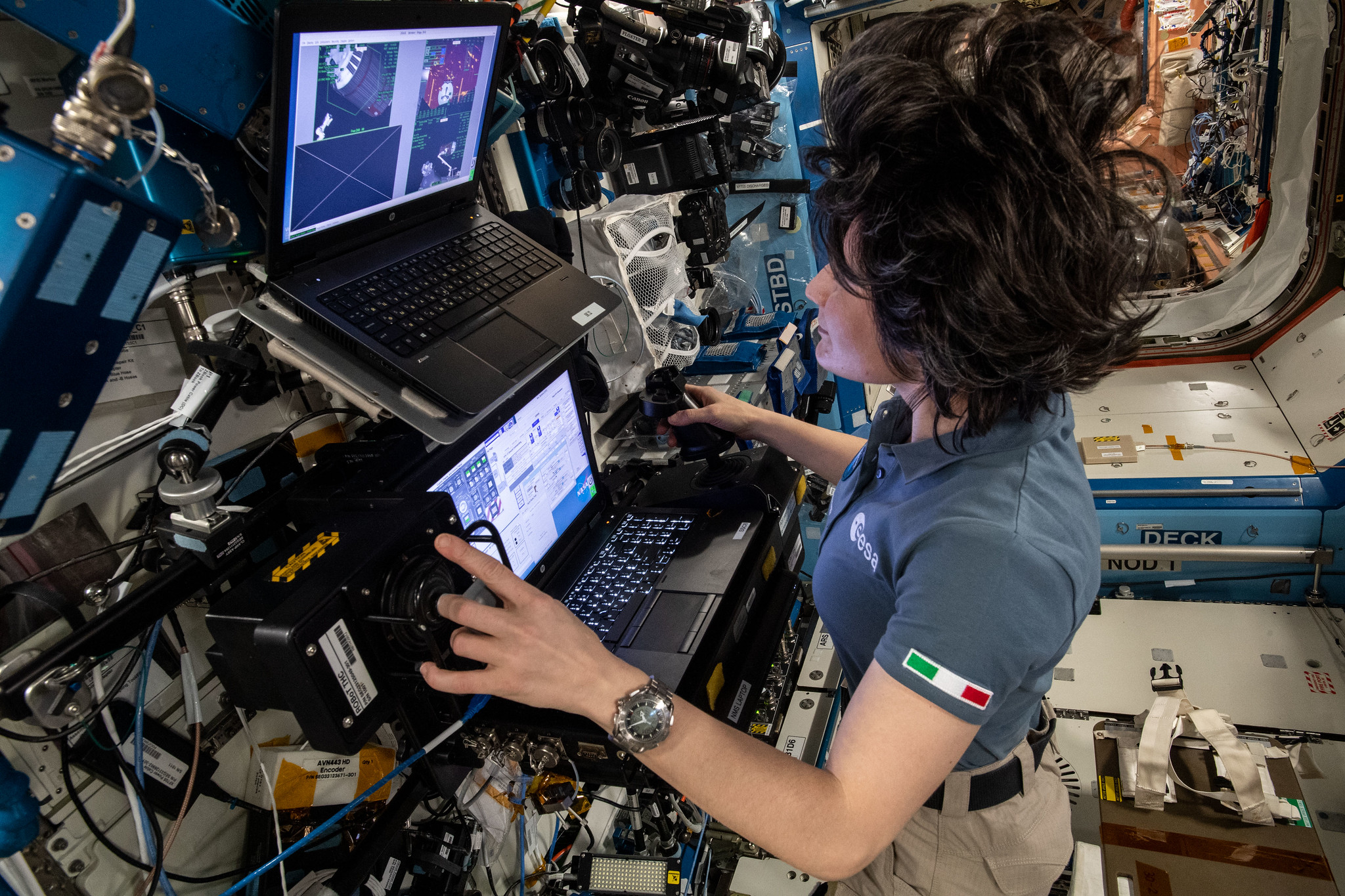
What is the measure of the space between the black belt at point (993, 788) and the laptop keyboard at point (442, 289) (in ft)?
3.88

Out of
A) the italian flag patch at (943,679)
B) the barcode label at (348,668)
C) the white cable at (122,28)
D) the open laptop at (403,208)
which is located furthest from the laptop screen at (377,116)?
the italian flag patch at (943,679)

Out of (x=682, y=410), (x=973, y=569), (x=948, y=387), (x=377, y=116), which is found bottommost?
(x=682, y=410)

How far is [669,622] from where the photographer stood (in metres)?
1.35

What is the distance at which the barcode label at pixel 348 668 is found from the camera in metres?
0.88

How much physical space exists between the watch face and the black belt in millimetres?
676

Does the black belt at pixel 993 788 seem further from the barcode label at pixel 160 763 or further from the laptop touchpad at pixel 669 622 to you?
the barcode label at pixel 160 763

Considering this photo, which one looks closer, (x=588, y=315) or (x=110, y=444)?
(x=110, y=444)

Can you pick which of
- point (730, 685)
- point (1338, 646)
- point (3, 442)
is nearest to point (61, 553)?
point (3, 442)

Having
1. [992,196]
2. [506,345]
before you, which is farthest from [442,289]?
[992,196]

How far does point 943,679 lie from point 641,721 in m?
0.38

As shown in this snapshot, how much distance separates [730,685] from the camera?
1353mm

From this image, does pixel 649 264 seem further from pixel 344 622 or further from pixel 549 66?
pixel 344 622

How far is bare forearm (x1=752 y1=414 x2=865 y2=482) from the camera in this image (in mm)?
1735

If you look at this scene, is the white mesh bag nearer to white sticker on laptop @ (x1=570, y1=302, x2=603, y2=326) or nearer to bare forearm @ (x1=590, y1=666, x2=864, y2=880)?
white sticker on laptop @ (x1=570, y1=302, x2=603, y2=326)
